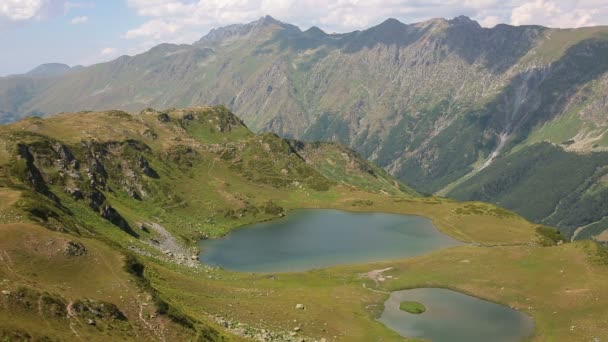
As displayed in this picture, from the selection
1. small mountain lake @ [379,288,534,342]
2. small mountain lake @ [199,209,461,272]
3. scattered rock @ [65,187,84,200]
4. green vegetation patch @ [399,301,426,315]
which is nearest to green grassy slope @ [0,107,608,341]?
scattered rock @ [65,187,84,200]

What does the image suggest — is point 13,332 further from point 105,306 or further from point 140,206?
point 140,206

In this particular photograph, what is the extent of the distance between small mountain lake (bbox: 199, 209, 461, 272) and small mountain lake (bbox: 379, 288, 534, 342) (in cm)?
3285

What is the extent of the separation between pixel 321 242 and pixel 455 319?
6716 cm

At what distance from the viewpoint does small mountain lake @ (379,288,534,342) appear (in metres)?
77.3

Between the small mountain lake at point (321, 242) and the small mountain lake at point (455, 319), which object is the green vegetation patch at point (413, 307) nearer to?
the small mountain lake at point (455, 319)

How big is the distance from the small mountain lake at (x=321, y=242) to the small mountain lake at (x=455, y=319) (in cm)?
3285

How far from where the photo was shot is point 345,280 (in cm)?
10631

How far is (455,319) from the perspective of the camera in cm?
8419

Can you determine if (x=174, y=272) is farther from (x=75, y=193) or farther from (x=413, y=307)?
(x=75, y=193)

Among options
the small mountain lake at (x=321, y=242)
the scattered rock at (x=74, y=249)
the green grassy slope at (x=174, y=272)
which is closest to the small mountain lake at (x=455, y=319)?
the green grassy slope at (x=174, y=272)

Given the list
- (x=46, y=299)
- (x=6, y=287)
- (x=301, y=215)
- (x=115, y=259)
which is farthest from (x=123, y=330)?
(x=301, y=215)

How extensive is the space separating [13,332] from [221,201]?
15606cm

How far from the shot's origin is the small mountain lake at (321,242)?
128 metres

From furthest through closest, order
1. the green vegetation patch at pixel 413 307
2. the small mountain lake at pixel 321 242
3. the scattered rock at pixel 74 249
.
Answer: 1. the small mountain lake at pixel 321 242
2. the green vegetation patch at pixel 413 307
3. the scattered rock at pixel 74 249
